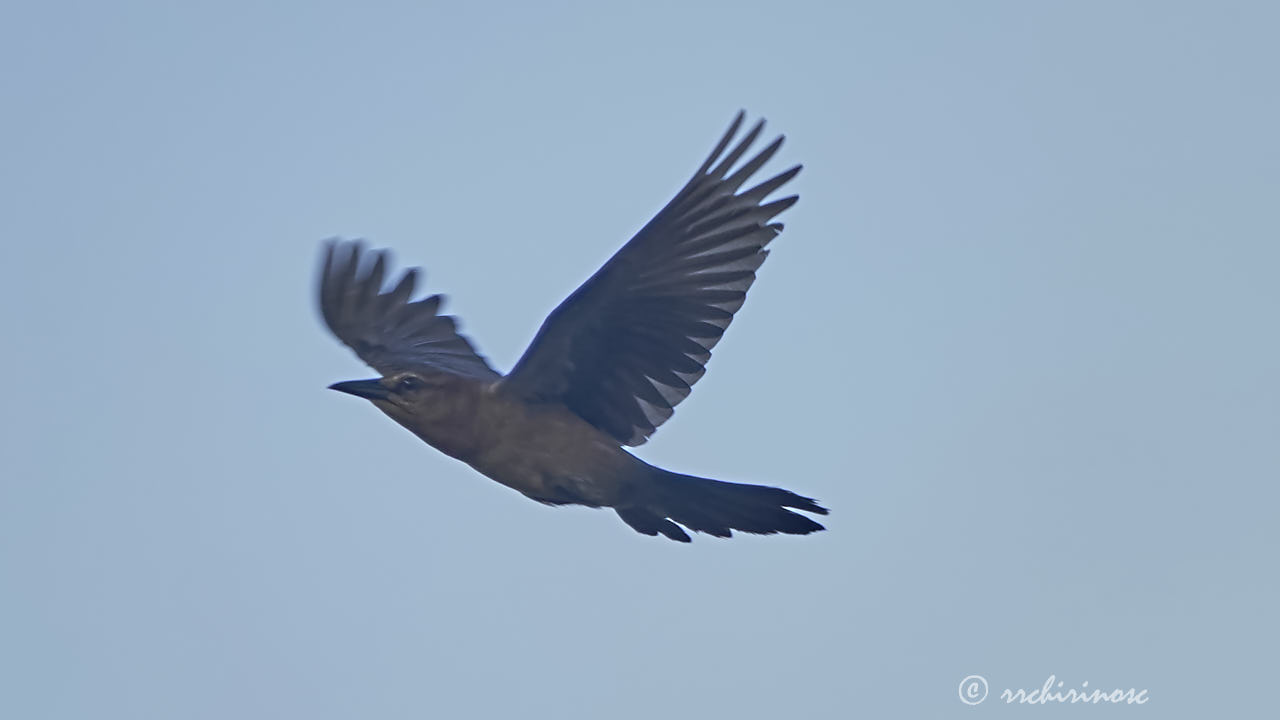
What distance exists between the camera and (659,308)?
8.94 m

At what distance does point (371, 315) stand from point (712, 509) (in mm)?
3959

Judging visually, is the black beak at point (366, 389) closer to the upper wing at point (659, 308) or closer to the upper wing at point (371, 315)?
the upper wing at point (659, 308)

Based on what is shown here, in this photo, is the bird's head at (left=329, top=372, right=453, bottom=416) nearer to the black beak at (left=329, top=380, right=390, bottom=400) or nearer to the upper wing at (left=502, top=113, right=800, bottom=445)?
the black beak at (left=329, top=380, right=390, bottom=400)

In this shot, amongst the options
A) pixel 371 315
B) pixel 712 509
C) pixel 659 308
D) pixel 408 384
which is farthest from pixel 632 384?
pixel 371 315

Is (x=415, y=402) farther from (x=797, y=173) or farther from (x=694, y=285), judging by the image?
(x=797, y=173)

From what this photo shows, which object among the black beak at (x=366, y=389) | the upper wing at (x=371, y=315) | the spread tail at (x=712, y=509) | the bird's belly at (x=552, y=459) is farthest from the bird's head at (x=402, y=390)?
the upper wing at (x=371, y=315)

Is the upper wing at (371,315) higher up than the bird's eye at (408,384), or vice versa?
the upper wing at (371,315)

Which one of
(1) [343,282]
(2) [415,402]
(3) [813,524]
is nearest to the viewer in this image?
(3) [813,524]

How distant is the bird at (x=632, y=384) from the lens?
8.66 m

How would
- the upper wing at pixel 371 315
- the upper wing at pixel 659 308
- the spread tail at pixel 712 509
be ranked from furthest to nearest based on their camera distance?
the upper wing at pixel 371 315 < the upper wing at pixel 659 308 < the spread tail at pixel 712 509

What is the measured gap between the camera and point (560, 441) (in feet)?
29.3

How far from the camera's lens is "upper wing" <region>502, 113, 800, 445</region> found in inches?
342

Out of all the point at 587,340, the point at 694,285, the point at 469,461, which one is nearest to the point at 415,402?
the point at 469,461

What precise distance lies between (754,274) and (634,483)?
1.56 metres
